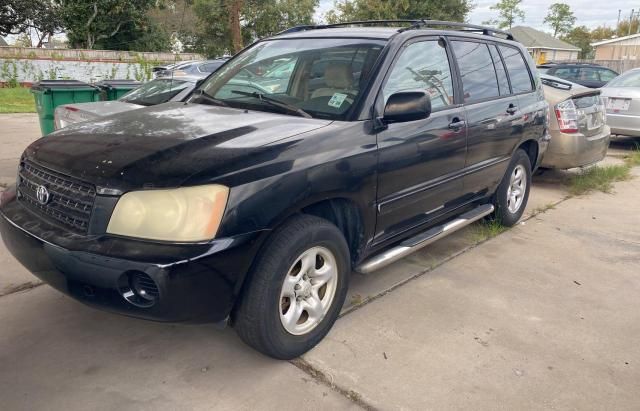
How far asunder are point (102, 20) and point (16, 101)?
1215 cm

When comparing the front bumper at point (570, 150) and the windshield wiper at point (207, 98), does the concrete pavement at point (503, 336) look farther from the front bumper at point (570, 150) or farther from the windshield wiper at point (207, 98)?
the front bumper at point (570, 150)

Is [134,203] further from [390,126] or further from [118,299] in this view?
[390,126]

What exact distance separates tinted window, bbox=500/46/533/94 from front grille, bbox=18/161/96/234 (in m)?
3.81

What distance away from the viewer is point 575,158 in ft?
21.1

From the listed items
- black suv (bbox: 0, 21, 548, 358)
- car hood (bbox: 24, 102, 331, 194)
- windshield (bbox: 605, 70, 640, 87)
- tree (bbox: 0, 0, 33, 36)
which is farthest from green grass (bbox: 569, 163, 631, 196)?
tree (bbox: 0, 0, 33, 36)

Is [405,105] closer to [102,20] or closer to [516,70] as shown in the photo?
[516,70]

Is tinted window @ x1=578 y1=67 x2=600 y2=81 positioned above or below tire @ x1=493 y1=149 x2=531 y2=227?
above

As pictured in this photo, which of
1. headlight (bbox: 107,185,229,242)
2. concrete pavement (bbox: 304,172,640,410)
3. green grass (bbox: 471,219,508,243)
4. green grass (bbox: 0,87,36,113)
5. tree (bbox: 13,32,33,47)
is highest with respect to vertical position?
tree (bbox: 13,32,33,47)

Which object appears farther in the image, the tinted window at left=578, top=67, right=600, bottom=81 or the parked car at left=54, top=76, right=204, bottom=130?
the tinted window at left=578, top=67, right=600, bottom=81

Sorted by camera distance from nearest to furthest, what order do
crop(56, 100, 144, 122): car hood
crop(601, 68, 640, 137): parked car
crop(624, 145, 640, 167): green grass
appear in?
1. crop(56, 100, 144, 122): car hood
2. crop(624, 145, 640, 167): green grass
3. crop(601, 68, 640, 137): parked car

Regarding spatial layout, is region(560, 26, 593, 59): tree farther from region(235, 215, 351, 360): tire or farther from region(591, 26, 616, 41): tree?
region(235, 215, 351, 360): tire

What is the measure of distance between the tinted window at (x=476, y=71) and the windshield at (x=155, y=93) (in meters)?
3.88

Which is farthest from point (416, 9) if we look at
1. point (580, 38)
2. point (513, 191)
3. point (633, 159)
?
point (580, 38)

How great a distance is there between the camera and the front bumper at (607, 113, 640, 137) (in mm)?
9188
